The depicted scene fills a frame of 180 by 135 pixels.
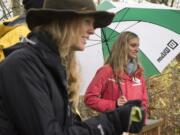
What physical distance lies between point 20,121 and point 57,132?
18 centimetres

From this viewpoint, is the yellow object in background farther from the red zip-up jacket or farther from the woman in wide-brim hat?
the woman in wide-brim hat

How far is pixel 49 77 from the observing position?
254 cm

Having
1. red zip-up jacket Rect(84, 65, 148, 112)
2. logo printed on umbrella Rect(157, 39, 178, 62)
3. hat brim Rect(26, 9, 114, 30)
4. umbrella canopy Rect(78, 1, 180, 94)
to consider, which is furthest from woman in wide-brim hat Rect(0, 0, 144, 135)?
logo printed on umbrella Rect(157, 39, 178, 62)

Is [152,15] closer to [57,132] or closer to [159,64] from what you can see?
[159,64]

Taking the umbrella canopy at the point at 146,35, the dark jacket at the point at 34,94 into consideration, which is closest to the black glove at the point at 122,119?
the dark jacket at the point at 34,94

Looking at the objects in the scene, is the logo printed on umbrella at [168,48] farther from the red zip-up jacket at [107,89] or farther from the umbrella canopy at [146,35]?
the red zip-up jacket at [107,89]

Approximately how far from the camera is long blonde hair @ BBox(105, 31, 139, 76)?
5.41 meters

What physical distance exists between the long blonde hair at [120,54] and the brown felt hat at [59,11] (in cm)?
255

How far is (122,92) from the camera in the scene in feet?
17.5

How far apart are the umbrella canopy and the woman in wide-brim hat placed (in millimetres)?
3273

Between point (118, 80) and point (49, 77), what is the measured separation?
2873 millimetres

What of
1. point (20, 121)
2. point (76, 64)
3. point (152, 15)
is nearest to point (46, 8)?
point (76, 64)

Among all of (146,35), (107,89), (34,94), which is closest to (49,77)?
(34,94)

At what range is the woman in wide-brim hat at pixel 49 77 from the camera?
241 cm
